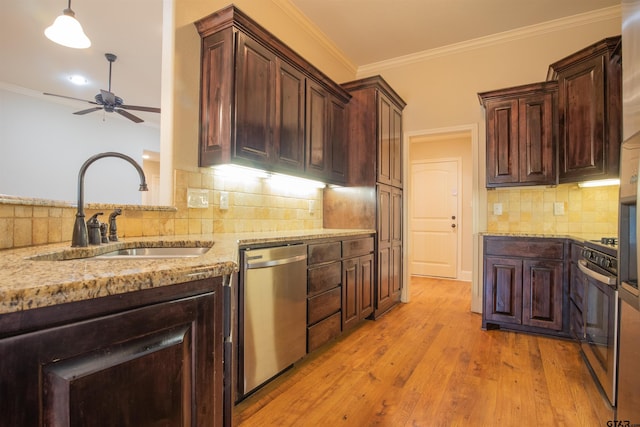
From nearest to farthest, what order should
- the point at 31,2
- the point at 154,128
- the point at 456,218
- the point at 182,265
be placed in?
the point at 182,265
the point at 31,2
the point at 456,218
the point at 154,128

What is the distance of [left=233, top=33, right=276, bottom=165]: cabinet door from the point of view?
2090mm

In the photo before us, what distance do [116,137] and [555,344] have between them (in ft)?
21.6

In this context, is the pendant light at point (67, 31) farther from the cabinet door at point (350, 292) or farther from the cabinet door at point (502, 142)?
the cabinet door at point (502, 142)

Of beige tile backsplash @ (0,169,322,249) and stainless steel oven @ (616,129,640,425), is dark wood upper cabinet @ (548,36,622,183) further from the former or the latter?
beige tile backsplash @ (0,169,322,249)

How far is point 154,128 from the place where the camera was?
5.97 m

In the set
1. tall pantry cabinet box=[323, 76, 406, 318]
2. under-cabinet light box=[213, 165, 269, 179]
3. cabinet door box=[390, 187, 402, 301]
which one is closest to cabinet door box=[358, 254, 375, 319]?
tall pantry cabinet box=[323, 76, 406, 318]

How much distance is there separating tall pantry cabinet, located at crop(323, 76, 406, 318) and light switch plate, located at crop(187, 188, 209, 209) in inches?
62.8

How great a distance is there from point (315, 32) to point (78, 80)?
3378 mm

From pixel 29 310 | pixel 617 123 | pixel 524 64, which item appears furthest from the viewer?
pixel 524 64

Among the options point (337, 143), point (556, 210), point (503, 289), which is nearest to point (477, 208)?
point (556, 210)

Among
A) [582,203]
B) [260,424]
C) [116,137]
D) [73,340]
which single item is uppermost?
[116,137]

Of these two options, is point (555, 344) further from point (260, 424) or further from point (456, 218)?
point (456, 218)

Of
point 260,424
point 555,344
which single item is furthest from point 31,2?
point 555,344

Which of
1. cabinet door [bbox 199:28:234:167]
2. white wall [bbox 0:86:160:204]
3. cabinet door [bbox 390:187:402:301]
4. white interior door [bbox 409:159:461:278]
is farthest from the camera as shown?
white interior door [bbox 409:159:461:278]
